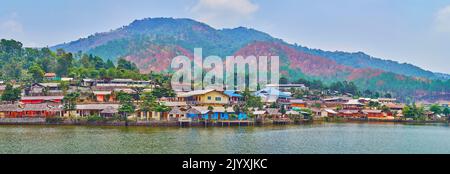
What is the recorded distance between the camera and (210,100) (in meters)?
55.6

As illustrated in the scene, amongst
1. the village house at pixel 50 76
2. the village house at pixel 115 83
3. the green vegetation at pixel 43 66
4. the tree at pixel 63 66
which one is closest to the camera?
the village house at pixel 115 83

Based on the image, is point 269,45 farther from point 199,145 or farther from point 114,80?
point 199,145

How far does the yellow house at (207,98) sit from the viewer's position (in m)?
55.0

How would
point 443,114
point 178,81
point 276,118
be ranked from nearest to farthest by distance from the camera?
1. point 276,118
2. point 443,114
3. point 178,81

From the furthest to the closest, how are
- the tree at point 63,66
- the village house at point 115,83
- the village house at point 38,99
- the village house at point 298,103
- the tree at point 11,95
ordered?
the tree at point 63,66 < the village house at point 298,103 < the village house at point 115,83 < the village house at point 38,99 < the tree at point 11,95

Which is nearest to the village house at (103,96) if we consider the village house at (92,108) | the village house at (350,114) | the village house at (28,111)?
the village house at (92,108)

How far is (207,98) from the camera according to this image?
5550 centimetres

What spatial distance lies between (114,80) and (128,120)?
22477 millimetres

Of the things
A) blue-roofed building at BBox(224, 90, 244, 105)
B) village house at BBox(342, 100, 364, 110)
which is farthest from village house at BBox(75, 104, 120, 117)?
village house at BBox(342, 100, 364, 110)

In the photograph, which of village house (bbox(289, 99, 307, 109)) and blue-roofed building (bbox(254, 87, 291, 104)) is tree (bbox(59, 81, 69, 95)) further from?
village house (bbox(289, 99, 307, 109))

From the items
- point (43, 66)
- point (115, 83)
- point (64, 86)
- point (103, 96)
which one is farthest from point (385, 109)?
point (43, 66)

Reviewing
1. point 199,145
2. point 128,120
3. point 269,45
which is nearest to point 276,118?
point 128,120

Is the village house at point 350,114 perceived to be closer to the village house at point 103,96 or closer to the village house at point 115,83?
the village house at point 115,83

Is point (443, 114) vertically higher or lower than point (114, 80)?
lower
